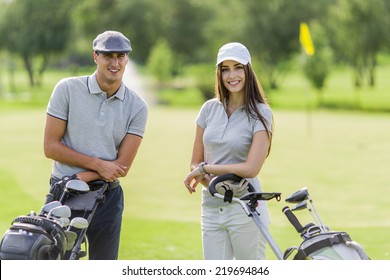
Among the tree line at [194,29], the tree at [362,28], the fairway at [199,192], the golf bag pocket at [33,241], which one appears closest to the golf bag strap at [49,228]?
the golf bag pocket at [33,241]

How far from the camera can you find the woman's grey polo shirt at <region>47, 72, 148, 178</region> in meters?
3.47

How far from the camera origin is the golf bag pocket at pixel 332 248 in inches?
111

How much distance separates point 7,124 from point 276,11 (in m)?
26.5

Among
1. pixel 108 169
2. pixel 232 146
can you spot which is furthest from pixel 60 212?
pixel 232 146

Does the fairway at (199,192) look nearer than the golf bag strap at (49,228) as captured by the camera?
No

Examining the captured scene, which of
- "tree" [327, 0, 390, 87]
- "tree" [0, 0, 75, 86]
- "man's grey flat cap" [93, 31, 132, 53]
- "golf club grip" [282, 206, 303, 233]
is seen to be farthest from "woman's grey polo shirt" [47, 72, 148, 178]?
"tree" [0, 0, 75, 86]

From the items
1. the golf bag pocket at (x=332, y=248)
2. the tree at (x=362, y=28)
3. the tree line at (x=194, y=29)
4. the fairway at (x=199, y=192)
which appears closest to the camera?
the golf bag pocket at (x=332, y=248)

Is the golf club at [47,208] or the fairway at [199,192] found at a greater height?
the golf club at [47,208]

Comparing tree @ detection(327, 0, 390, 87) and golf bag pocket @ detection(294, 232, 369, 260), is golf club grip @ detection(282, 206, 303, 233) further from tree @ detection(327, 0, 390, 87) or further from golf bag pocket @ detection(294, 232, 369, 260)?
tree @ detection(327, 0, 390, 87)

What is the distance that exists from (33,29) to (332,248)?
53.7 meters

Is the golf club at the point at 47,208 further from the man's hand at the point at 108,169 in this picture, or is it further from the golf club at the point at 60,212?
the man's hand at the point at 108,169

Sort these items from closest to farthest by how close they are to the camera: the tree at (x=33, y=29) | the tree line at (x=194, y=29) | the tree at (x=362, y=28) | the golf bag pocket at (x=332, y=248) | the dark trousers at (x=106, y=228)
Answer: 1. the golf bag pocket at (x=332, y=248)
2. the dark trousers at (x=106, y=228)
3. the tree at (x=362, y=28)
4. the tree line at (x=194, y=29)
5. the tree at (x=33, y=29)

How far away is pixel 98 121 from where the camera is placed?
11.4 feet
